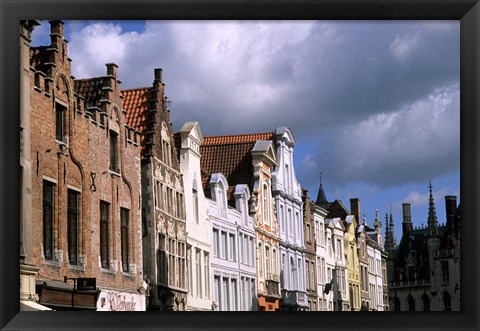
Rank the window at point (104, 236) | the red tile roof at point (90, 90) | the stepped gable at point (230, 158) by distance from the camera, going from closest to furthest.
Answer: the window at point (104, 236)
the red tile roof at point (90, 90)
the stepped gable at point (230, 158)

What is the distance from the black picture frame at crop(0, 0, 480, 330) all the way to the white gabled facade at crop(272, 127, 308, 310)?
64.7 ft

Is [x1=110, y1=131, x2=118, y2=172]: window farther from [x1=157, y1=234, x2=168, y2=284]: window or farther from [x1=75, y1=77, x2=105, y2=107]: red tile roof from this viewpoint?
[x1=157, y1=234, x2=168, y2=284]: window

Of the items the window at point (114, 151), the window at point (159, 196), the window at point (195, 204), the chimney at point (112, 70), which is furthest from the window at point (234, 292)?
the chimney at point (112, 70)

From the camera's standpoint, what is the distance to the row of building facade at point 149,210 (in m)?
17.2

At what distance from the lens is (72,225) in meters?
19.0

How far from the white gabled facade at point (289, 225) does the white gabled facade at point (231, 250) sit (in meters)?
1.97

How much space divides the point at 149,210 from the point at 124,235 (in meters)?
1.82

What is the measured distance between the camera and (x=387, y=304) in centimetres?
3981

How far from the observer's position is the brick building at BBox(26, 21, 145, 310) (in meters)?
17.3

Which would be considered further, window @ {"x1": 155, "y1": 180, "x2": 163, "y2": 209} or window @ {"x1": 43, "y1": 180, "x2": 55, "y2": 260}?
window @ {"x1": 155, "y1": 180, "x2": 163, "y2": 209}

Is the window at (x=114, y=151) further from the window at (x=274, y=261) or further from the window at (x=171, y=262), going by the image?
the window at (x=274, y=261)

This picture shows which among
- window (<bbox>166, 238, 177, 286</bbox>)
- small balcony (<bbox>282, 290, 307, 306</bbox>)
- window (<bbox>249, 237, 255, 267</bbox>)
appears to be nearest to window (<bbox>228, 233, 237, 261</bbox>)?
window (<bbox>249, 237, 255, 267</bbox>)

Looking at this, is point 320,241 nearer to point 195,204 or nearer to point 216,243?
point 216,243
